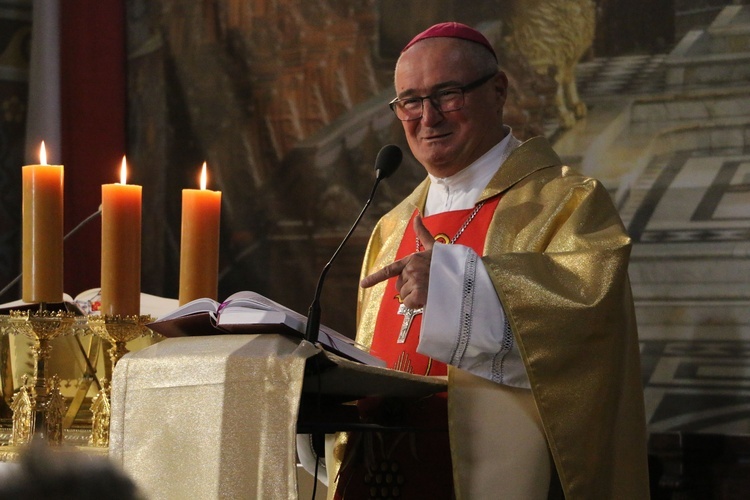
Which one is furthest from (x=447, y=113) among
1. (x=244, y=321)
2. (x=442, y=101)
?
(x=244, y=321)

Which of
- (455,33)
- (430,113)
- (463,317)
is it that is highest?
(455,33)

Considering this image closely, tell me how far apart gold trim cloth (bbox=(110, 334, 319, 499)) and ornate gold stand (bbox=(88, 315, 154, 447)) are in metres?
0.49

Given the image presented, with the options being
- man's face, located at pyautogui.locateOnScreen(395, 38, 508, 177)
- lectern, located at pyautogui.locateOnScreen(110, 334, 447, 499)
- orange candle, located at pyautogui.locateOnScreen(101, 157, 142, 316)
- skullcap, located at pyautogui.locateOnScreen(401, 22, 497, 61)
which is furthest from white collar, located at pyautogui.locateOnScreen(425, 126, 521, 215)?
lectern, located at pyautogui.locateOnScreen(110, 334, 447, 499)

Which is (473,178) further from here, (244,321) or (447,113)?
(244,321)

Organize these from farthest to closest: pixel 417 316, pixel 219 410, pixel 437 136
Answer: pixel 437 136 → pixel 417 316 → pixel 219 410

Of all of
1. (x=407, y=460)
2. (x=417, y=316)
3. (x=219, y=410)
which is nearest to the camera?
(x=219, y=410)

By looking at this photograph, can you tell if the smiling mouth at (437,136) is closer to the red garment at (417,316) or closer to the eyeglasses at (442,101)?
the eyeglasses at (442,101)

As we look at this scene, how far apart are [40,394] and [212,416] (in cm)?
82

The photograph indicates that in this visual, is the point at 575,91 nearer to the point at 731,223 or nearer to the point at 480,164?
the point at 731,223

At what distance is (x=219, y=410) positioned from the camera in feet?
6.16

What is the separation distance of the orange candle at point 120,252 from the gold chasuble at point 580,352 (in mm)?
802

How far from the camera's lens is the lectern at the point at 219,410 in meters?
1.84

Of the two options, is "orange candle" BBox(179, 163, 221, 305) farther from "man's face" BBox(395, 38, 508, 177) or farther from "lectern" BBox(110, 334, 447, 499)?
"man's face" BBox(395, 38, 508, 177)

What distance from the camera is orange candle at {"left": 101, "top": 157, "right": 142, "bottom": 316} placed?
2.52 meters
